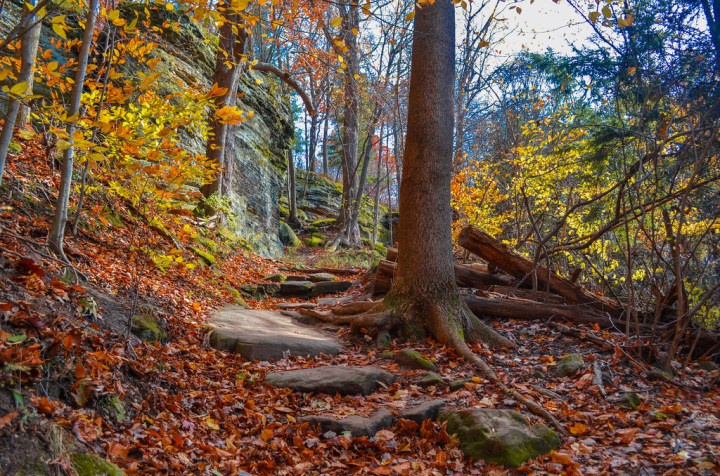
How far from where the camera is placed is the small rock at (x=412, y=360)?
5.26 meters

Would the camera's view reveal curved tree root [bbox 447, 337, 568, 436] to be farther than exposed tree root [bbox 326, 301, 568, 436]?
No

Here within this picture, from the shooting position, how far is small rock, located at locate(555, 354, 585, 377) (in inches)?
201

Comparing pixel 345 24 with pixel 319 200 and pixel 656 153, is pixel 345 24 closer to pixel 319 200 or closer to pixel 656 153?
pixel 319 200

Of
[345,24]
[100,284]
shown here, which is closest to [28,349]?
[100,284]

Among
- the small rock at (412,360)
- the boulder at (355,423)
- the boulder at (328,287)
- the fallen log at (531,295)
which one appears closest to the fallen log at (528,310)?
the fallen log at (531,295)

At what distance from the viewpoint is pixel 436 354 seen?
5.62 metres

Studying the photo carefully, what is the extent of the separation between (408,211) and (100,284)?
4024mm

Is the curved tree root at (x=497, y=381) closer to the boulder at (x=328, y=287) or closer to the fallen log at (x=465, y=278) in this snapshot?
the fallen log at (x=465, y=278)

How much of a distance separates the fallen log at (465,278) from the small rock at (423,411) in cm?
428

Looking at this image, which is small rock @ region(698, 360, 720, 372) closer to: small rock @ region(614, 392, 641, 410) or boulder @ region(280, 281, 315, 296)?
small rock @ region(614, 392, 641, 410)

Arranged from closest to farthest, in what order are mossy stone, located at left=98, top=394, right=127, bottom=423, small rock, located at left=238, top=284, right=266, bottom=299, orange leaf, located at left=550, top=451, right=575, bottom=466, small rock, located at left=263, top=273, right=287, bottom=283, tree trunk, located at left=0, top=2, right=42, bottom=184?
1. tree trunk, located at left=0, top=2, right=42, bottom=184
2. mossy stone, located at left=98, top=394, right=127, bottom=423
3. orange leaf, located at left=550, top=451, right=575, bottom=466
4. small rock, located at left=238, top=284, right=266, bottom=299
5. small rock, located at left=263, top=273, right=287, bottom=283

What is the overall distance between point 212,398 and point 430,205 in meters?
3.77

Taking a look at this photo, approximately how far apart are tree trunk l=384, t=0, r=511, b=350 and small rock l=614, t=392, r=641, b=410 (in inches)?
74.5

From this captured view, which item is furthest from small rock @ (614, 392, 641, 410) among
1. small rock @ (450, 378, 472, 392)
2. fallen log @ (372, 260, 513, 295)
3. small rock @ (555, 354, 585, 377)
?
fallen log @ (372, 260, 513, 295)
